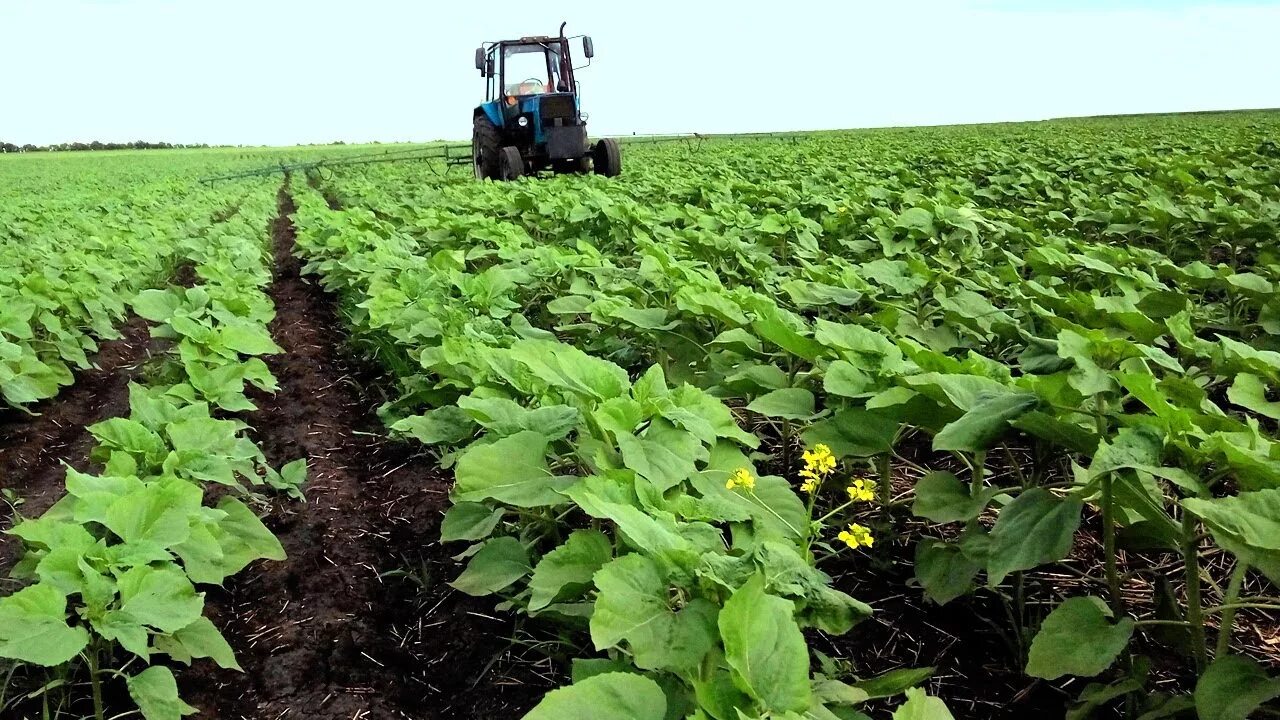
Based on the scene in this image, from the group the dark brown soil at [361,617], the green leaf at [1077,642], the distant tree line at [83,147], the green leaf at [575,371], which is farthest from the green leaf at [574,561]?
the distant tree line at [83,147]

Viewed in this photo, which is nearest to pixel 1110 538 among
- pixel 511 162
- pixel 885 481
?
pixel 885 481

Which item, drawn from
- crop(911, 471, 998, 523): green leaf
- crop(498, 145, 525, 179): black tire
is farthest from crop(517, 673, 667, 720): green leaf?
crop(498, 145, 525, 179): black tire

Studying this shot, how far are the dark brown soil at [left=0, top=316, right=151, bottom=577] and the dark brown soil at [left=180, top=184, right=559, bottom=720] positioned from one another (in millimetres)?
915

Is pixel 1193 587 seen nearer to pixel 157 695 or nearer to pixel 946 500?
pixel 946 500

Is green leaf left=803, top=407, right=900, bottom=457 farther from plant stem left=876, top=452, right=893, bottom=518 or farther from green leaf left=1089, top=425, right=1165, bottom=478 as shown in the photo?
green leaf left=1089, top=425, right=1165, bottom=478

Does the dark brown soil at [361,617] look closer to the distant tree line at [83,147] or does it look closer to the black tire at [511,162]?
the black tire at [511,162]

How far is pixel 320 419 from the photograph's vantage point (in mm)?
4246

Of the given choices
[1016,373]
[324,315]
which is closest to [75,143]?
[324,315]

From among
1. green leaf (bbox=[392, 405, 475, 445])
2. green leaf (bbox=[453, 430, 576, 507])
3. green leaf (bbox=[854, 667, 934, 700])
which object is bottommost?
green leaf (bbox=[854, 667, 934, 700])

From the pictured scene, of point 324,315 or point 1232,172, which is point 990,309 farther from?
point 1232,172

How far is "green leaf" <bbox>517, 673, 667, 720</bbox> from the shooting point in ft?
3.91

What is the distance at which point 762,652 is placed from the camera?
1.26 m

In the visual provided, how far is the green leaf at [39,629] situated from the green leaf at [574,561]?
38.8 inches

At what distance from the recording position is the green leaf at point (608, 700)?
119cm
